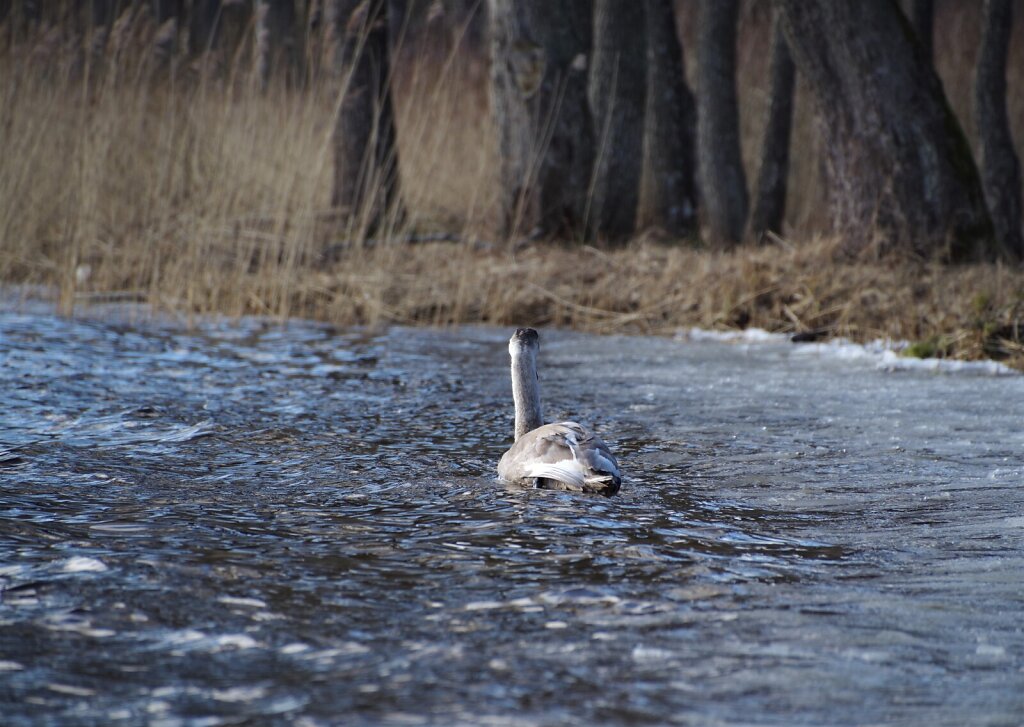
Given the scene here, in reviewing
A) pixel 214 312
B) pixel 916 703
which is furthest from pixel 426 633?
pixel 214 312

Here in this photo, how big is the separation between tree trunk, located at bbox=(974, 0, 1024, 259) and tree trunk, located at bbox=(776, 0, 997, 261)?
108 inches

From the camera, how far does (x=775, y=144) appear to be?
11320 millimetres

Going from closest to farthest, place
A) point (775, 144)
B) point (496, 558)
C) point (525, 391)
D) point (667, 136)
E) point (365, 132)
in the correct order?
point (496, 558) → point (525, 391) → point (365, 132) → point (775, 144) → point (667, 136)

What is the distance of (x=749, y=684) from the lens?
7.41 ft

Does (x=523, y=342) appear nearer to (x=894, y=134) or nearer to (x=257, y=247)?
(x=894, y=134)

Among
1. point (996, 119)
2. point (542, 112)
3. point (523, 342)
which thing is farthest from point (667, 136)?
point (523, 342)

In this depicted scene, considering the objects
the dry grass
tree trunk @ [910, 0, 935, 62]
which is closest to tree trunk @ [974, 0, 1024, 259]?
tree trunk @ [910, 0, 935, 62]

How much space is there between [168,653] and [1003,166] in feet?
32.7

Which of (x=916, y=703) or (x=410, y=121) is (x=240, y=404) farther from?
(x=410, y=121)

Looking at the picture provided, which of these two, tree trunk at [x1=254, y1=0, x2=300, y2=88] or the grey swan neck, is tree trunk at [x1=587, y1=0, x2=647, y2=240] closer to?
tree trunk at [x1=254, y1=0, x2=300, y2=88]

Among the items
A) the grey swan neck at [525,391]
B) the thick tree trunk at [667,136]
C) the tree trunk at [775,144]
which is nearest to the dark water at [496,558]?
the grey swan neck at [525,391]

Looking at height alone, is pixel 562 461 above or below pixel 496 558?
above

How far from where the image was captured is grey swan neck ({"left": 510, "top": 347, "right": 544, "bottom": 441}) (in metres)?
4.27

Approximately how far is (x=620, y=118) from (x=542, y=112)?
1158 millimetres
